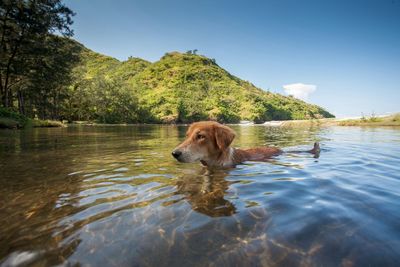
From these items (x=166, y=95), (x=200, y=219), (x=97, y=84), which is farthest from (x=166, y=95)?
(x=200, y=219)

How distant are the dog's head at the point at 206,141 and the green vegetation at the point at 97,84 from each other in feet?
83.9

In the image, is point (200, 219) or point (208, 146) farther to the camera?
point (208, 146)

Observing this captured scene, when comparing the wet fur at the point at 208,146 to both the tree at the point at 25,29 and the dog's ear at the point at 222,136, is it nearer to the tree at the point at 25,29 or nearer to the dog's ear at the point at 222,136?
the dog's ear at the point at 222,136

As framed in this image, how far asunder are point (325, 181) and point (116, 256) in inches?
168

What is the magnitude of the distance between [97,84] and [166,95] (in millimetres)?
35826

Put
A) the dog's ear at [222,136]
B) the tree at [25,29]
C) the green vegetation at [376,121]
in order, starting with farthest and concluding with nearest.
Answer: the green vegetation at [376,121], the tree at [25,29], the dog's ear at [222,136]

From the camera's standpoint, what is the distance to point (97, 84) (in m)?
79.9

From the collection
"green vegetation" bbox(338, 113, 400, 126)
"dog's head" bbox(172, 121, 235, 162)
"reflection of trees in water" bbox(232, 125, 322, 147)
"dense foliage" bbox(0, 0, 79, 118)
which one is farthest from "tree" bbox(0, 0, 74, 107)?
"green vegetation" bbox(338, 113, 400, 126)

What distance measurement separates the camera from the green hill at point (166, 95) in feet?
258

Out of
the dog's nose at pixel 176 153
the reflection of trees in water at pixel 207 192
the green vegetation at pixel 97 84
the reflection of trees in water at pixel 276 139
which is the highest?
the green vegetation at pixel 97 84

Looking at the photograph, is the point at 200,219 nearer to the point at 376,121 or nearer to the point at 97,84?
the point at 376,121

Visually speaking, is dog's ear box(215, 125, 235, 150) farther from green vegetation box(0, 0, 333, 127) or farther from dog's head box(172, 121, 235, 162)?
green vegetation box(0, 0, 333, 127)

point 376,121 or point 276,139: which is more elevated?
point 376,121

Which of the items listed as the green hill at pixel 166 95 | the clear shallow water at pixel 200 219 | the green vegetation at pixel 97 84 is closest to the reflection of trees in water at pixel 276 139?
the clear shallow water at pixel 200 219
